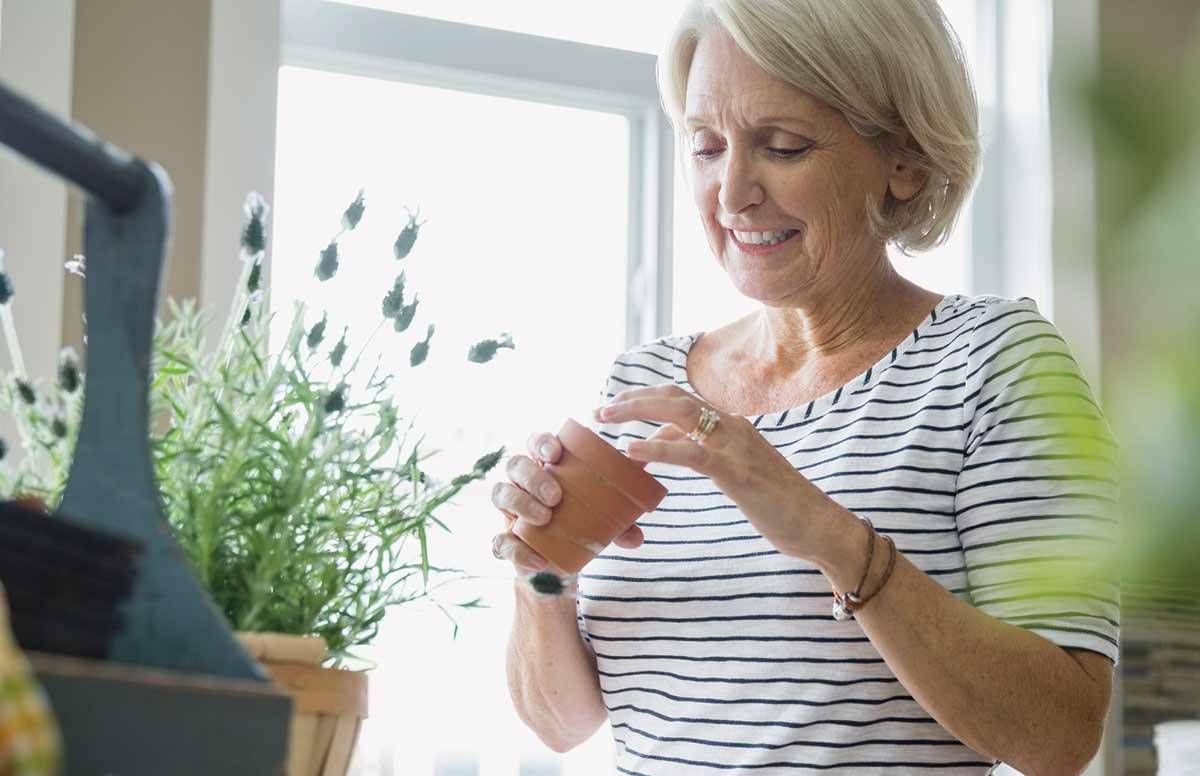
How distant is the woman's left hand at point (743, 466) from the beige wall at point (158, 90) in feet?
4.03

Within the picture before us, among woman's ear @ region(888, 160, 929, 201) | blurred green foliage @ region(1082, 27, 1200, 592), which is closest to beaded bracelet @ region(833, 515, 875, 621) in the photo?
woman's ear @ region(888, 160, 929, 201)

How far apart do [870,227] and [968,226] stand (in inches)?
59.6

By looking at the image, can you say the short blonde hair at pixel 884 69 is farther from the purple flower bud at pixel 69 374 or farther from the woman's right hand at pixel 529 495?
the purple flower bud at pixel 69 374

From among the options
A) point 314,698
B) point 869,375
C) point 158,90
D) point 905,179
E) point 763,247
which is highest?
point 158,90

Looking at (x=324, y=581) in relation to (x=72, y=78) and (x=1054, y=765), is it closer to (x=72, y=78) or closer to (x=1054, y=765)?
(x=1054, y=765)

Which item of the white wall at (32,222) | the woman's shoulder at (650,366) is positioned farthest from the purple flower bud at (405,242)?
the white wall at (32,222)

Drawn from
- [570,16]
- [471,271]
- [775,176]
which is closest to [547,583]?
[775,176]

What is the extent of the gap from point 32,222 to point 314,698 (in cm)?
159

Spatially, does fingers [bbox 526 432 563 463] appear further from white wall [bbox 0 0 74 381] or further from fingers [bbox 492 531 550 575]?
white wall [bbox 0 0 74 381]

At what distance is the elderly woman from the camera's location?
1.28 metres

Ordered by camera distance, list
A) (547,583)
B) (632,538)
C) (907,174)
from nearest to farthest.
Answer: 1. (547,583)
2. (632,538)
3. (907,174)

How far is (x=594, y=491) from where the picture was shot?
1147mm

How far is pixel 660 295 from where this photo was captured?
9.25ft

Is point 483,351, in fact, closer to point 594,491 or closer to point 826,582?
point 594,491
